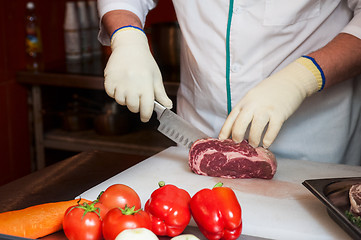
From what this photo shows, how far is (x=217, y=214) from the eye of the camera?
1.04 meters

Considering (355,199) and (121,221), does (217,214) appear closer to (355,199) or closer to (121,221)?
(121,221)

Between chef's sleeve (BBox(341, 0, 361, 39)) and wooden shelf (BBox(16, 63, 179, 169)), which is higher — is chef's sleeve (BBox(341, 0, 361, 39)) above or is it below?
above

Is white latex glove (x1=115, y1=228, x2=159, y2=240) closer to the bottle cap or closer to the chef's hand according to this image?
the chef's hand

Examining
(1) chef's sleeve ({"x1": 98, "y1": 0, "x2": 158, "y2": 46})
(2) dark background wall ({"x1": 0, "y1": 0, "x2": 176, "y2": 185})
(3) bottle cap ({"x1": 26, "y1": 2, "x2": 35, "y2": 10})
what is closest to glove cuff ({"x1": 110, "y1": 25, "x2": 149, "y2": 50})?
(1) chef's sleeve ({"x1": 98, "y1": 0, "x2": 158, "y2": 46})

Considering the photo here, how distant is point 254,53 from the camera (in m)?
1.54

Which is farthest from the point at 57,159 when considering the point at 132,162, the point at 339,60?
the point at 339,60

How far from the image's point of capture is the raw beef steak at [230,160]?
1397 mm

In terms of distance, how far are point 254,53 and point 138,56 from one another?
0.38m

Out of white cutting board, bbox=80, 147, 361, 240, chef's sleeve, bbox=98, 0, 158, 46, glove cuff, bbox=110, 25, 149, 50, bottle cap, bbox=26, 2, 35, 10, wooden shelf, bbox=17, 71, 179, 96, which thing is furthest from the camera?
bottle cap, bbox=26, 2, 35, 10

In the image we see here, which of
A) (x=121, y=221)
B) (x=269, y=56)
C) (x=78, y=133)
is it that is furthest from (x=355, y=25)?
(x=78, y=133)

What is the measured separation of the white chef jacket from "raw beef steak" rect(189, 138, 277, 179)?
0.21m

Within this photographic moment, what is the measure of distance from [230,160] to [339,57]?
Result: 439mm

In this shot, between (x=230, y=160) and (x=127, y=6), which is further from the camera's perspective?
(x=127, y=6)

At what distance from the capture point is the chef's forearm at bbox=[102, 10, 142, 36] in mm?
1545
